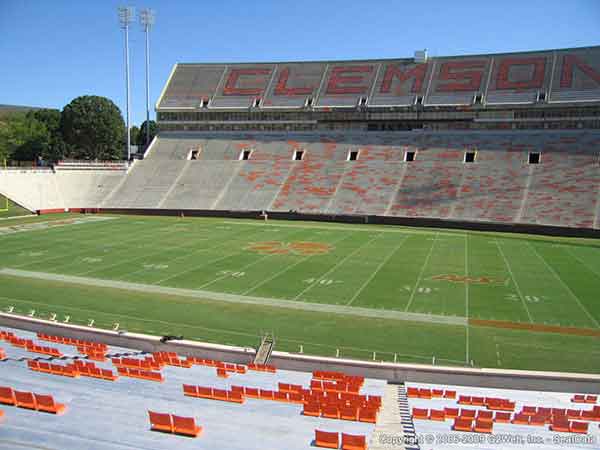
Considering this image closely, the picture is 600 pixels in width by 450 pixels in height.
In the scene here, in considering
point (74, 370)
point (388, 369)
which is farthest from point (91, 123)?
point (388, 369)

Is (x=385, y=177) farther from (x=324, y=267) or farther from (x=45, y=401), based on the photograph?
(x=45, y=401)

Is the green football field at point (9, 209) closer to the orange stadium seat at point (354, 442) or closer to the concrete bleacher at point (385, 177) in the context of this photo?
the concrete bleacher at point (385, 177)

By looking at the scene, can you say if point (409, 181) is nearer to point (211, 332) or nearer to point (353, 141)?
point (353, 141)

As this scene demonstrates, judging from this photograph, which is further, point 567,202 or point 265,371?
point 567,202

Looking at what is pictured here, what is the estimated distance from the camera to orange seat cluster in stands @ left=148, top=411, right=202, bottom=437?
778cm

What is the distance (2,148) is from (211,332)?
2693 inches

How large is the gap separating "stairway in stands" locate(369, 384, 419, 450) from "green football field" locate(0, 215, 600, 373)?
4671 millimetres

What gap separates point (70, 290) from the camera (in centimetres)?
2189

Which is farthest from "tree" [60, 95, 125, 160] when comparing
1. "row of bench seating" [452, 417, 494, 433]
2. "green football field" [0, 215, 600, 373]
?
"row of bench seating" [452, 417, 494, 433]

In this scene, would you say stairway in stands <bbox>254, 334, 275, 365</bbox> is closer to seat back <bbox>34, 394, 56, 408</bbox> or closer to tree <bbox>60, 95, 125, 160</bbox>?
seat back <bbox>34, 394, 56, 408</bbox>

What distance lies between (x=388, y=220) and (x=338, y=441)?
3607 centimetres

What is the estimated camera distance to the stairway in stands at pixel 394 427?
770cm

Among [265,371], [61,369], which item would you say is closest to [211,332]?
[265,371]

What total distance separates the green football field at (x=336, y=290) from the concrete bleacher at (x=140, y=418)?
5388mm
